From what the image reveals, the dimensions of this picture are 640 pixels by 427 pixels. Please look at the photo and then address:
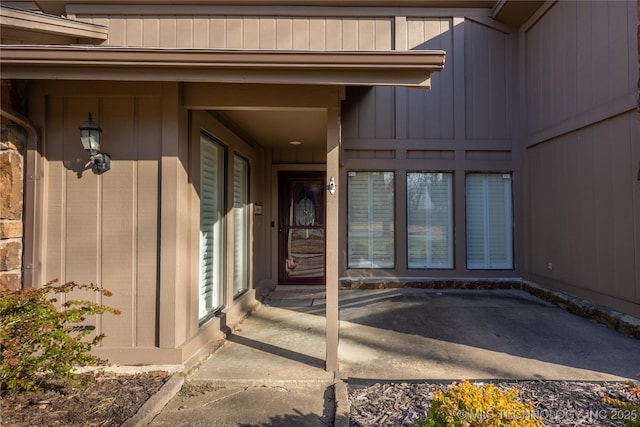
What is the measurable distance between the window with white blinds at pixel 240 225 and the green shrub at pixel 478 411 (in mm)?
3481

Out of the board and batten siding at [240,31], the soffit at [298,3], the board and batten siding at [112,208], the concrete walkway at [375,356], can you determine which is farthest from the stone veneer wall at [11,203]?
the soffit at [298,3]

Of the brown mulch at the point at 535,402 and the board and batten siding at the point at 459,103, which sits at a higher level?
the board and batten siding at the point at 459,103

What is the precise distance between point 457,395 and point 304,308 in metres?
3.73

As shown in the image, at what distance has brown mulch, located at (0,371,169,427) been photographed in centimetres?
224

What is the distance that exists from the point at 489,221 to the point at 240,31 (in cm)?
527

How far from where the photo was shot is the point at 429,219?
6.43 meters

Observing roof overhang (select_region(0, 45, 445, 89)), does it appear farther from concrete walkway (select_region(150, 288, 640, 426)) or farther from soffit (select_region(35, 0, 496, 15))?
soffit (select_region(35, 0, 496, 15))

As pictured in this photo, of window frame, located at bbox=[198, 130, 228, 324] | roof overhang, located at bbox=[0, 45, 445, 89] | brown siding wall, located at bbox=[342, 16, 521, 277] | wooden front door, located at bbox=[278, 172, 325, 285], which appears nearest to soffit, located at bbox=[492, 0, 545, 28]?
brown siding wall, located at bbox=[342, 16, 521, 277]

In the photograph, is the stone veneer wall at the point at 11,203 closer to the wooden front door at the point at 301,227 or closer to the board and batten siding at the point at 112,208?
the board and batten siding at the point at 112,208

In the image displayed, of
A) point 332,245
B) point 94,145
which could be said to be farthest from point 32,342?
point 332,245

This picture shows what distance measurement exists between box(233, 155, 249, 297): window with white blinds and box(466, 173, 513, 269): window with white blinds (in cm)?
389

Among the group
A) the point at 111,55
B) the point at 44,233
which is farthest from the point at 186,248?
the point at 111,55

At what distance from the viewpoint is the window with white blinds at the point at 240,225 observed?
4668mm

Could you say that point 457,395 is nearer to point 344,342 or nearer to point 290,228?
point 344,342
